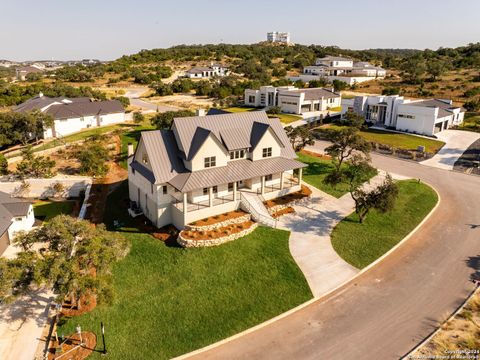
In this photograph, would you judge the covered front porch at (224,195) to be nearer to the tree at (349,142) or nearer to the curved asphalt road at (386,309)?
the tree at (349,142)

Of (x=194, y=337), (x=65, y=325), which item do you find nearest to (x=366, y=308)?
(x=194, y=337)

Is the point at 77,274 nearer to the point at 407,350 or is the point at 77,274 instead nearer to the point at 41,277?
the point at 41,277

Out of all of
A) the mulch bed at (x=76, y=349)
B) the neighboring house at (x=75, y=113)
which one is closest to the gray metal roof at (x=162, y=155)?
the mulch bed at (x=76, y=349)

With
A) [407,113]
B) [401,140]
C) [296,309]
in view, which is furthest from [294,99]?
[296,309]

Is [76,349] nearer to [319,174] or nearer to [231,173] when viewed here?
[231,173]

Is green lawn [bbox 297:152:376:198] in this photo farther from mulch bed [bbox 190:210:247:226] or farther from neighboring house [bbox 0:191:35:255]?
neighboring house [bbox 0:191:35:255]

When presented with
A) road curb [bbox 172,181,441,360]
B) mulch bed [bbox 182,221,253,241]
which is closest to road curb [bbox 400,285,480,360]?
road curb [bbox 172,181,441,360]

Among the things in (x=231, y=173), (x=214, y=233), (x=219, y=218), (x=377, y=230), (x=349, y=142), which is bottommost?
(x=377, y=230)
